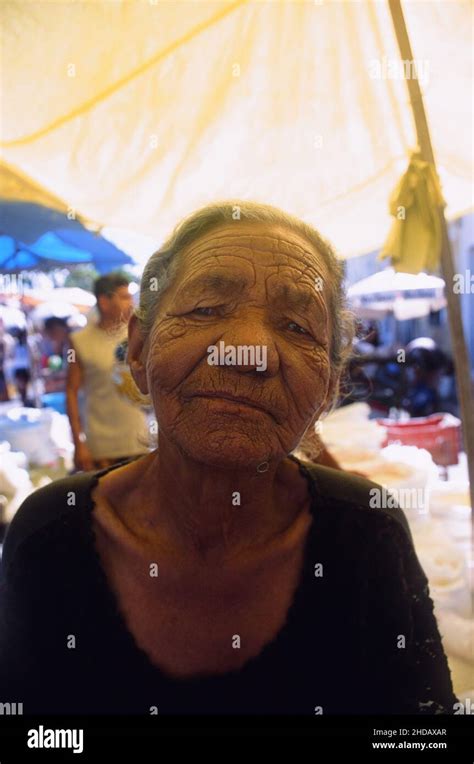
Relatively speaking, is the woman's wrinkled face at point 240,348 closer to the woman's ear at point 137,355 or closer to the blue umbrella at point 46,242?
the woman's ear at point 137,355

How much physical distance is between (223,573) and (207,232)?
0.57 metres

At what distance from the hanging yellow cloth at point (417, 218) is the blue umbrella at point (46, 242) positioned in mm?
2084

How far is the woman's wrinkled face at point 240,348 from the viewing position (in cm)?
87

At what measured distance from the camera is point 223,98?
2824 millimetres

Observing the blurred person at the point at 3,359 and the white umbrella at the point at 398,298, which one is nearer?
the white umbrella at the point at 398,298

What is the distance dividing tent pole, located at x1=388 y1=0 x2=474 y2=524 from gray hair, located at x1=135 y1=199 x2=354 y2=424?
4.78 ft

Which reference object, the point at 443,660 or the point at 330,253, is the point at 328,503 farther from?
the point at 330,253

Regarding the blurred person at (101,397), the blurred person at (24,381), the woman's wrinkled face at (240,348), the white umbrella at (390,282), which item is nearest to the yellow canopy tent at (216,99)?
the blurred person at (101,397)

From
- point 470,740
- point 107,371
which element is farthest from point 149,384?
point 107,371

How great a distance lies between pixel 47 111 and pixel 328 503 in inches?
91.4

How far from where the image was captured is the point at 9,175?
3125 millimetres

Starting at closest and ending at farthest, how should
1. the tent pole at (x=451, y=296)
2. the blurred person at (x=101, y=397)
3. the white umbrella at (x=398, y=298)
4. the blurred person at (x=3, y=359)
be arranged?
the tent pole at (x=451, y=296), the blurred person at (x=101, y=397), the white umbrella at (x=398, y=298), the blurred person at (x=3, y=359)

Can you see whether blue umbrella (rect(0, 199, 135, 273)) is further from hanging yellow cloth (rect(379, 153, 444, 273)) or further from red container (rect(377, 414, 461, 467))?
red container (rect(377, 414, 461, 467))

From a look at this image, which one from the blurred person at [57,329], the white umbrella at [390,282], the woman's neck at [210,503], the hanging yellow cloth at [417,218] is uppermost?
the blurred person at [57,329]
